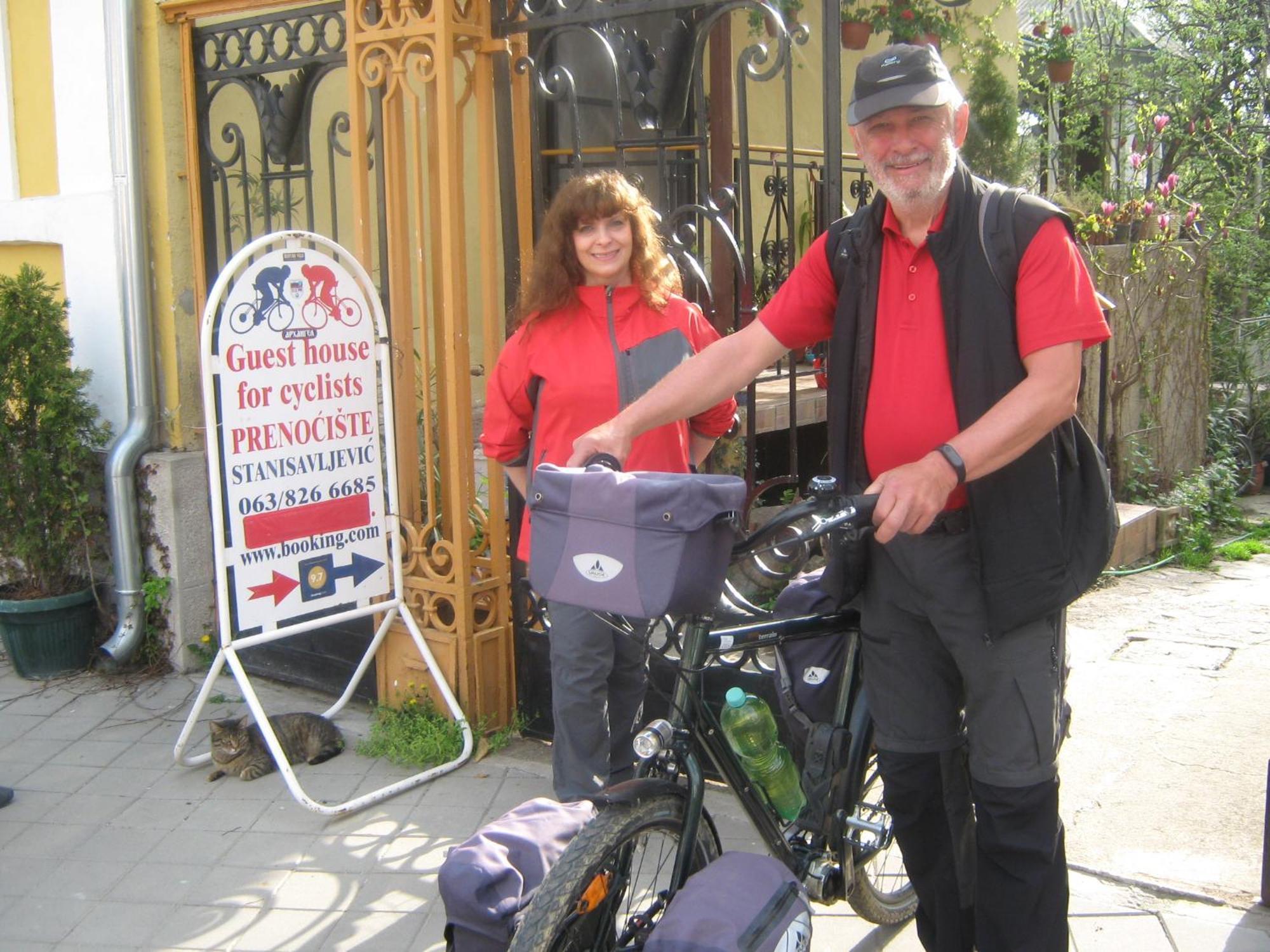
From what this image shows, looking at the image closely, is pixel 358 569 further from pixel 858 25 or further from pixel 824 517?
pixel 858 25

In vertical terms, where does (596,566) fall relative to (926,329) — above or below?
below

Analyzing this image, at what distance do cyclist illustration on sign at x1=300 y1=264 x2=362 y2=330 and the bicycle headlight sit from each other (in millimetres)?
2445

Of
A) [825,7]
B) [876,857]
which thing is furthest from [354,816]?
[825,7]

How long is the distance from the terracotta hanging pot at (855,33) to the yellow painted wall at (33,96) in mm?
4726

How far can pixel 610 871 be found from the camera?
2.27 m

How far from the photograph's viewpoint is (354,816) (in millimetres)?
4098

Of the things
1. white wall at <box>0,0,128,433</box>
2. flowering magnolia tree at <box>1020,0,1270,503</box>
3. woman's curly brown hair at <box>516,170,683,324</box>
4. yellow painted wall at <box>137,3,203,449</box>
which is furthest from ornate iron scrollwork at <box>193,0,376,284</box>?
flowering magnolia tree at <box>1020,0,1270,503</box>

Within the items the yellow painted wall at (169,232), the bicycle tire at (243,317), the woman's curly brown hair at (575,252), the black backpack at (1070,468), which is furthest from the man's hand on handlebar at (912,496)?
the yellow painted wall at (169,232)

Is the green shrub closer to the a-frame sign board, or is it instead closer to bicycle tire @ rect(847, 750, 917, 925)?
the a-frame sign board

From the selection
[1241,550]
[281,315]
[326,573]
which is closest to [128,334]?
[281,315]

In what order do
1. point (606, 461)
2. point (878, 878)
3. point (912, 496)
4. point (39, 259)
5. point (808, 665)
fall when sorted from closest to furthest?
point (912, 496), point (606, 461), point (808, 665), point (878, 878), point (39, 259)

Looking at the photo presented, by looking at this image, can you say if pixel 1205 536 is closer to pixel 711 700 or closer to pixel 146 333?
pixel 711 700

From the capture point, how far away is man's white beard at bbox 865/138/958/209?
2396 mm

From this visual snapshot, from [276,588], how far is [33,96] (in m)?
2.94
